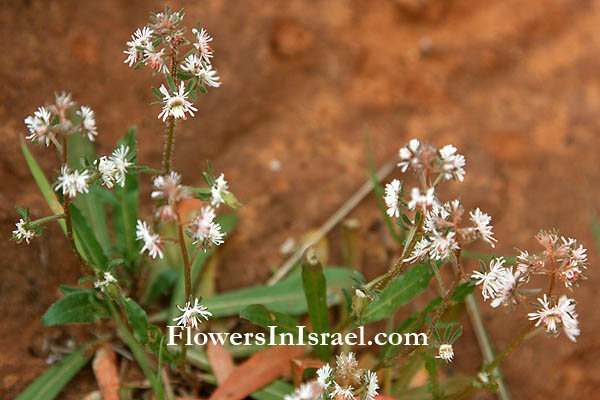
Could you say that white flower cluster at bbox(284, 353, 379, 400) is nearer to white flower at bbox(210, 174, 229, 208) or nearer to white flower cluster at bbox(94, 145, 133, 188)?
white flower at bbox(210, 174, 229, 208)

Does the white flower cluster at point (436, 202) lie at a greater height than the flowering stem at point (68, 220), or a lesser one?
lesser

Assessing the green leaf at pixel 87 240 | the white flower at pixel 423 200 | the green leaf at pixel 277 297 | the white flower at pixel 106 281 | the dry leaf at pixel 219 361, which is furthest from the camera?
the green leaf at pixel 277 297

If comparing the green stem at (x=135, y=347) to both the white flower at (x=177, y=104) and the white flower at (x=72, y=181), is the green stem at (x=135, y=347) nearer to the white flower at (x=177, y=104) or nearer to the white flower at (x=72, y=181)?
the white flower at (x=72, y=181)

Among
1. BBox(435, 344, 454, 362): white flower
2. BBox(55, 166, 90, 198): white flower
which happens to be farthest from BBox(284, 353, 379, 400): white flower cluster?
BBox(55, 166, 90, 198): white flower

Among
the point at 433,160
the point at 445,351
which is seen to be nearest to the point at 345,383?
the point at 445,351

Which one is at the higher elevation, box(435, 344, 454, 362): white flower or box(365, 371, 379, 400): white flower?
box(435, 344, 454, 362): white flower

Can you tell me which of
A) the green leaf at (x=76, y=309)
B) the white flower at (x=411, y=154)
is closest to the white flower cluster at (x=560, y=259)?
the white flower at (x=411, y=154)

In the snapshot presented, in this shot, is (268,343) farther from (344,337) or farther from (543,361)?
(543,361)
